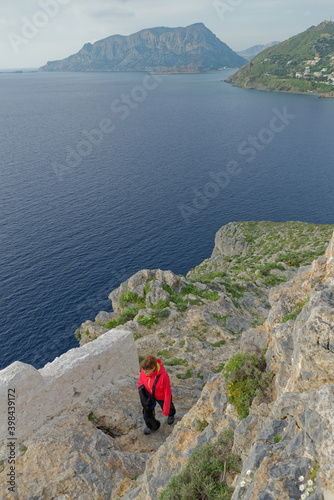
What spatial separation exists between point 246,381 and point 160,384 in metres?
2.82

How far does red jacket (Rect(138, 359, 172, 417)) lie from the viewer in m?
10.2

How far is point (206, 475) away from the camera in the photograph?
24.8 ft

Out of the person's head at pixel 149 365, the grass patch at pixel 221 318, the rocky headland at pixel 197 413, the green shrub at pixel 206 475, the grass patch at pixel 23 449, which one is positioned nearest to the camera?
the rocky headland at pixel 197 413

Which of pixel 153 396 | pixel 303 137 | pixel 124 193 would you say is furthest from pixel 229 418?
pixel 303 137

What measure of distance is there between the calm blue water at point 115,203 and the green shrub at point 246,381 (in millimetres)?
38197

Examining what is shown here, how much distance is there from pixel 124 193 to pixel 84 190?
1104 centimetres

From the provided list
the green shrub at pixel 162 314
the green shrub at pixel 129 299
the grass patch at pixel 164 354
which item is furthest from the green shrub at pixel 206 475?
the green shrub at pixel 129 299

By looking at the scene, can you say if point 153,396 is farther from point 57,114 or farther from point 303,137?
point 57,114

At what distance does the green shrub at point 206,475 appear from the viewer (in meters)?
7.13

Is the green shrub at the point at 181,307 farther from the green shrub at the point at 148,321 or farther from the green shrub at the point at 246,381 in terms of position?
the green shrub at the point at 246,381

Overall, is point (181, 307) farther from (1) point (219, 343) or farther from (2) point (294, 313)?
(2) point (294, 313)

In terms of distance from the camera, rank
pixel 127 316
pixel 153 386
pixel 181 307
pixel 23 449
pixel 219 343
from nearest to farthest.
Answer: pixel 153 386
pixel 23 449
pixel 219 343
pixel 181 307
pixel 127 316

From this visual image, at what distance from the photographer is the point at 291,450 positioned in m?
5.82

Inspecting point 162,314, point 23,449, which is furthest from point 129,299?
point 23,449
